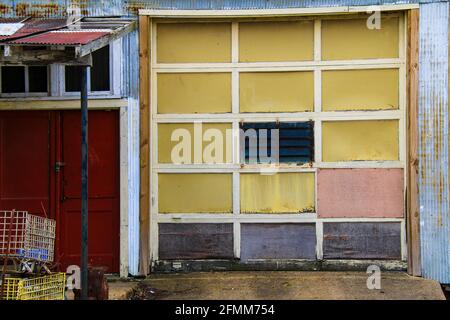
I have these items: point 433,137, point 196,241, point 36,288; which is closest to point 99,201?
point 196,241

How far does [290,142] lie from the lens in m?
7.84

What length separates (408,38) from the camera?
7586 millimetres

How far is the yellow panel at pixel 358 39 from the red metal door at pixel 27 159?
11.8 feet

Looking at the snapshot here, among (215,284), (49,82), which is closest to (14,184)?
(49,82)

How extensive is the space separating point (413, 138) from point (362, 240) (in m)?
1.38

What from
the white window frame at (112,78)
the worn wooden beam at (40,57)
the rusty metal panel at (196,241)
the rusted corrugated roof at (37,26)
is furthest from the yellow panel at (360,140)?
the rusted corrugated roof at (37,26)

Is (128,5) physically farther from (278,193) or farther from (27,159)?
(278,193)

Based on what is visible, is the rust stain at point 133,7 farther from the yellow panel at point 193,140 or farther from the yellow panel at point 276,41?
the yellow panel at point 193,140

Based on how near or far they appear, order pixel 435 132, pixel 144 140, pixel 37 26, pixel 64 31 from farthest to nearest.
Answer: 1. pixel 144 140
2. pixel 435 132
3. pixel 37 26
4. pixel 64 31

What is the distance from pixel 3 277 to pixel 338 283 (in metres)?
3.65

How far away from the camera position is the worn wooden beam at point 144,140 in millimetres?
7668
